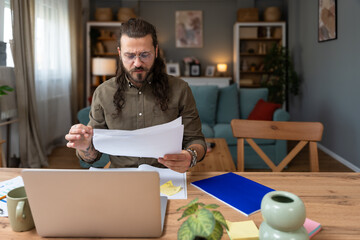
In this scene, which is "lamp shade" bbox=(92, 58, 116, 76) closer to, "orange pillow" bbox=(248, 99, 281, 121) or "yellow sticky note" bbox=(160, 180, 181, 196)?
"orange pillow" bbox=(248, 99, 281, 121)

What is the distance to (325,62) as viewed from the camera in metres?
4.25

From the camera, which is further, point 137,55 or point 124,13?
point 124,13

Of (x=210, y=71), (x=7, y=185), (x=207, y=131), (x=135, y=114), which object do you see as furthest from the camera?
(x=210, y=71)

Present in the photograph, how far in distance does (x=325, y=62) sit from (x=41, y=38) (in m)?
3.58

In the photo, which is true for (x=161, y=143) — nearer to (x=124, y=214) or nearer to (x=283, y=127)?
(x=124, y=214)

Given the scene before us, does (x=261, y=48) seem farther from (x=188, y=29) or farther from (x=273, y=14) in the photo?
(x=188, y=29)

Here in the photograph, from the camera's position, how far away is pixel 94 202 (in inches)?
26.1

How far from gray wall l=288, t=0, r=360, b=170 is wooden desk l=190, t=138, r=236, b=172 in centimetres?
180

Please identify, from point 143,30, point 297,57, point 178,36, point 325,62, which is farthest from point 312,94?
point 143,30

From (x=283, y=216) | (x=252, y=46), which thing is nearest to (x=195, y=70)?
(x=252, y=46)

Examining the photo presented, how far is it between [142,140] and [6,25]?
277 centimetres

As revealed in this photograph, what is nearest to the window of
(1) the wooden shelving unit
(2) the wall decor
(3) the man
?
(3) the man

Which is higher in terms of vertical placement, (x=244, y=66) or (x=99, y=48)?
(x=99, y=48)

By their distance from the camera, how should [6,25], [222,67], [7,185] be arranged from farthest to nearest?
[222,67] < [6,25] < [7,185]
